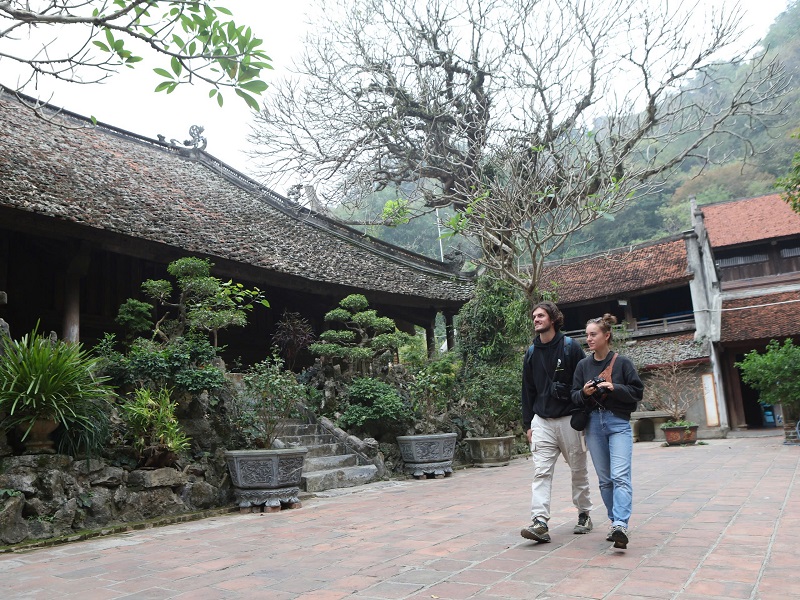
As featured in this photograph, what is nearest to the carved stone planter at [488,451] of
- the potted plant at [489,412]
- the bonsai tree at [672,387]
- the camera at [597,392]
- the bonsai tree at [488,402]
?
the potted plant at [489,412]

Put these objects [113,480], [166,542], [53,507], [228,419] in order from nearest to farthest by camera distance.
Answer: [166,542] → [53,507] → [113,480] → [228,419]

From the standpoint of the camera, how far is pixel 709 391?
59.5 ft

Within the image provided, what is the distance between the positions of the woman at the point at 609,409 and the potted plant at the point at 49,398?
4.11 metres

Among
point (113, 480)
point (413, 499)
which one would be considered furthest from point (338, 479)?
point (113, 480)

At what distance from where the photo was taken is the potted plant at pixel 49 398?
5.05 meters

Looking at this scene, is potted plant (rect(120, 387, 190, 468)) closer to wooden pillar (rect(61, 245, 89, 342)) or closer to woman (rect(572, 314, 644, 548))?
wooden pillar (rect(61, 245, 89, 342))

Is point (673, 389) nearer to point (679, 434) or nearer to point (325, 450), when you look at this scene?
point (679, 434)

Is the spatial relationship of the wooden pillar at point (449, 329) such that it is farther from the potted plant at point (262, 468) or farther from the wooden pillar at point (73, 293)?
the wooden pillar at point (73, 293)

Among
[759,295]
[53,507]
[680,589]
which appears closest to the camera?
[680,589]

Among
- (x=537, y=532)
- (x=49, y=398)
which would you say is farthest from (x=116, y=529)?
(x=537, y=532)

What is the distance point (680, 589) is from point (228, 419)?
5.11m

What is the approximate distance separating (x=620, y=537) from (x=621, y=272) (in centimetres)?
1906

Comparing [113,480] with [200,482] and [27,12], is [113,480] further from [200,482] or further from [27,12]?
[27,12]

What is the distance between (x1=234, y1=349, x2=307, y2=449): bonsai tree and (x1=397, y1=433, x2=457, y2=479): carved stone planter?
2.06 meters
